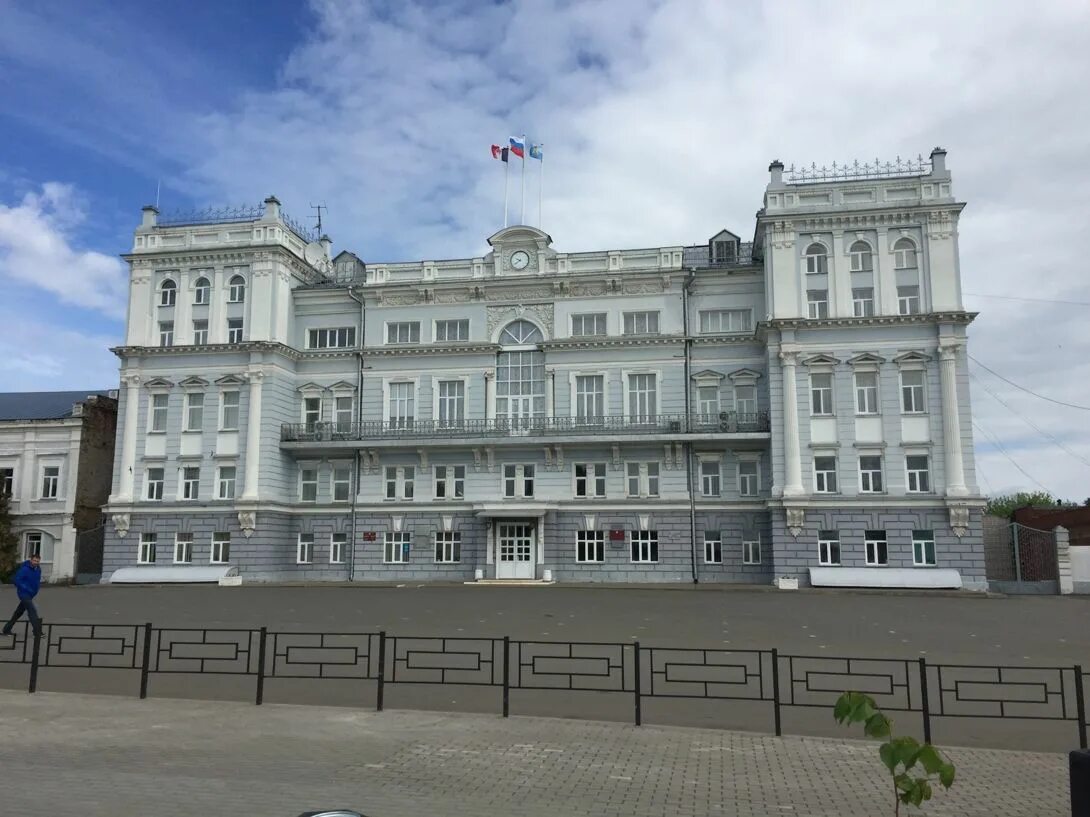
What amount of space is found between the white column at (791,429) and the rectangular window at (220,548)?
81.5 ft

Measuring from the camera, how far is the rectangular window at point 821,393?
121 feet

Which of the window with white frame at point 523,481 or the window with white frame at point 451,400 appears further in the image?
the window with white frame at point 451,400

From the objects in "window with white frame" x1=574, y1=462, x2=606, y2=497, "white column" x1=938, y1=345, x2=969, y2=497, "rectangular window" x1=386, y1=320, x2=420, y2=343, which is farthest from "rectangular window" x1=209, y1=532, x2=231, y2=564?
"white column" x1=938, y1=345, x2=969, y2=497

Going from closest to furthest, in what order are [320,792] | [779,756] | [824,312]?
1. [320,792]
2. [779,756]
3. [824,312]

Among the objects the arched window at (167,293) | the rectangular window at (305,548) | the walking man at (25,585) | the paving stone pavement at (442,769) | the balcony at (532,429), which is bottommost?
the paving stone pavement at (442,769)

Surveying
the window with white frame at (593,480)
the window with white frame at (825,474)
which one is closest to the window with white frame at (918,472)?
the window with white frame at (825,474)

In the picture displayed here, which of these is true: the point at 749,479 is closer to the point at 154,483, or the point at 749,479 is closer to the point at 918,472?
the point at 918,472

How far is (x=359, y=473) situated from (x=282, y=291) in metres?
9.48

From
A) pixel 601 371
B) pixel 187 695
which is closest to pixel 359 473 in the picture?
pixel 601 371

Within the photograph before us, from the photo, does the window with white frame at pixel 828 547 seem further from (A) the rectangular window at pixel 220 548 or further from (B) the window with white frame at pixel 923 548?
(A) the rectangular window at pixel 220 548

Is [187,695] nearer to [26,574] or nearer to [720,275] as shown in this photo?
[26,574]

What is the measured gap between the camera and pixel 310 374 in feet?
140

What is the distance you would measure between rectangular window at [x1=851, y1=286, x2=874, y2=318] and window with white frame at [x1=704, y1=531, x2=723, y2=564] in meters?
11.3

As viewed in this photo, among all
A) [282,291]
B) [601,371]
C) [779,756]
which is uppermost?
[282,291]
